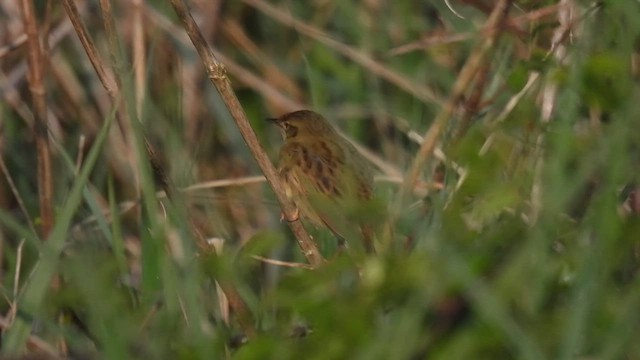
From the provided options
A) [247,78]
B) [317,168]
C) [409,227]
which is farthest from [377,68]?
[409,227]

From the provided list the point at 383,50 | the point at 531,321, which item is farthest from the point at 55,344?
the point at 383,50

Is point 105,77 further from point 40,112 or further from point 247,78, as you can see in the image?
point 247,78

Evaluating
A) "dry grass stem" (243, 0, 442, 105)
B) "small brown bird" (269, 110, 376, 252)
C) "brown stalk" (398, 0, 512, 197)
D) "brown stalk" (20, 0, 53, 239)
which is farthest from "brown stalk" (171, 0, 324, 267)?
"dry grass stem" (243, 0, 442, 105)

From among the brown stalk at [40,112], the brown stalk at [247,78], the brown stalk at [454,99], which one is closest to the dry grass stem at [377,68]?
the brown stalk at [247,78]

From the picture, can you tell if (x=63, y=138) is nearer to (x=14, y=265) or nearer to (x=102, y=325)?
(x=14, y=265)

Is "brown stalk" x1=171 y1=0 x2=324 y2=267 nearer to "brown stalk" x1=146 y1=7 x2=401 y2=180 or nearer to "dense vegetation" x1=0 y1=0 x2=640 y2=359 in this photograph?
"dense vegetation" x1=0 y1=0 x2=640 y2=359

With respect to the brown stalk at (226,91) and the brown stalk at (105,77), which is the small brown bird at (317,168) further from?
the brown stalk at (105,77)
